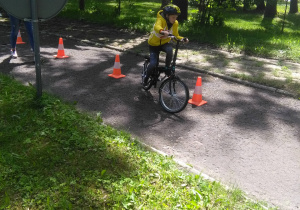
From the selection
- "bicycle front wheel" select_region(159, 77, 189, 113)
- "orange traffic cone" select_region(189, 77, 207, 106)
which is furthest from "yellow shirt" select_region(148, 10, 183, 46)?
"orange traffic cone" select_region(189, 77, 207, 106)

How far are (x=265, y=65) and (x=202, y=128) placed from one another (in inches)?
184

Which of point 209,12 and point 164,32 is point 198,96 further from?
point 209,12

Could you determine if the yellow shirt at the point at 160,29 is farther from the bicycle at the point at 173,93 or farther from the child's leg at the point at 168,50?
the bicycle at the point at 173,93

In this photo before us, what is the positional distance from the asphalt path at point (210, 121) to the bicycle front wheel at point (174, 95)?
0.16 metres

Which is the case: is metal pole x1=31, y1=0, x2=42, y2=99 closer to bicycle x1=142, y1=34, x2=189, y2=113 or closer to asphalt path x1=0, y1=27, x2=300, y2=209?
asphalt path x1=0, y1=27, x2=300, y2=209

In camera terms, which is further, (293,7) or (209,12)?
(293,7)

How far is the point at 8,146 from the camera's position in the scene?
416cm

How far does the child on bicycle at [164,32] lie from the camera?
223 inches

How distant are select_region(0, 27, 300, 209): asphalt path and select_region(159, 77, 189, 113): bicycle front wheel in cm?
16

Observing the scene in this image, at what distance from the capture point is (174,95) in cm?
602

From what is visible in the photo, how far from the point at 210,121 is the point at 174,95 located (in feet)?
2.71

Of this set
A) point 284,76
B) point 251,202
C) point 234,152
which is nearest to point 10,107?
point 234,152

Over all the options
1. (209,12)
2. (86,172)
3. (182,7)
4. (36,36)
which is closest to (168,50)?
(36,36)

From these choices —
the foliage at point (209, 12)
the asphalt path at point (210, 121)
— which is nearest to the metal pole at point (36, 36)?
the asphalt path at point (210, 121)
